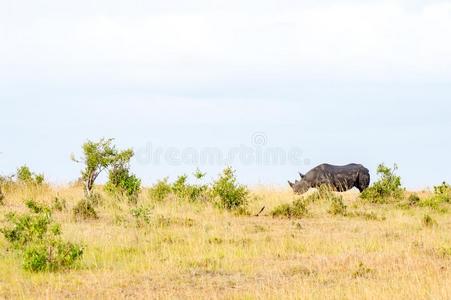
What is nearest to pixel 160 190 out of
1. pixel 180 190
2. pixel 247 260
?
pixel 180 190

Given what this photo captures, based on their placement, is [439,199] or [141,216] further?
[439,199]

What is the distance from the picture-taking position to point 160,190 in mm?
23375

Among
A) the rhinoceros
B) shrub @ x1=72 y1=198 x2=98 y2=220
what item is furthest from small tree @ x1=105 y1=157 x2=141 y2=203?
the rhinoceros

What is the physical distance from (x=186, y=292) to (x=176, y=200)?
12.5 metres

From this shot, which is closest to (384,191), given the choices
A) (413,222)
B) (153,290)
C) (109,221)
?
(413,222)

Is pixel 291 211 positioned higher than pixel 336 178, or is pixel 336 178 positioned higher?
pixel 336 178

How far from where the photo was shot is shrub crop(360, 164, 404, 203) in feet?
80.1

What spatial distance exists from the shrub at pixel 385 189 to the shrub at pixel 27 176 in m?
12.2

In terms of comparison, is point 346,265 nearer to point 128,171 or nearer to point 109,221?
point 109,221

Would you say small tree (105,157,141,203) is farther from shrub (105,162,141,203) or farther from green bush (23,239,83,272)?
green bush (23,239,83,272)

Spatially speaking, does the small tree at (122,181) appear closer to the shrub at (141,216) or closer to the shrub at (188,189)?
the shrub at (188,189)

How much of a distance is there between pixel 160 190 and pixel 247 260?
10912mm

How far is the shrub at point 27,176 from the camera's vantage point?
2805cm

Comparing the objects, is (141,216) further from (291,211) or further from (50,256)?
(50,256)
